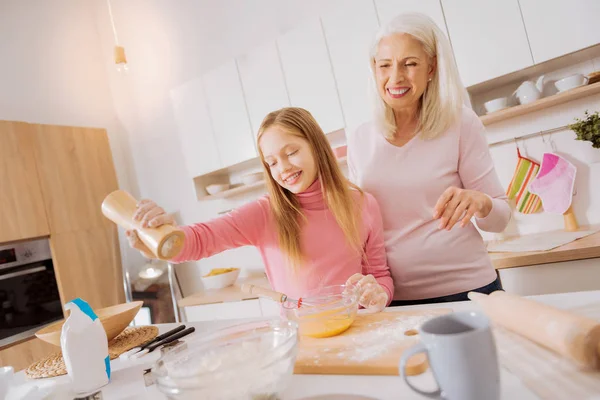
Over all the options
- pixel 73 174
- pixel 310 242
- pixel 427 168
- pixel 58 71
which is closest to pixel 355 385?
pixel 310 242

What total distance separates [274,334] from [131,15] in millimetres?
3598

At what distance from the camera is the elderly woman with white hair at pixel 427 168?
1.26 m

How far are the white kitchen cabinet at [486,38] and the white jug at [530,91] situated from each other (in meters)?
0.13

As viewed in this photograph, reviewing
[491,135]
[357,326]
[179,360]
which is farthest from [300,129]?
[491,135]

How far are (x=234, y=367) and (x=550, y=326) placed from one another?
44 centimetres

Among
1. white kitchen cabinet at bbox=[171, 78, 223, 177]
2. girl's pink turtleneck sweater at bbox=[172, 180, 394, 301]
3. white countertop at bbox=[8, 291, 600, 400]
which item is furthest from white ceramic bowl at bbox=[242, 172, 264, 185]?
white countertop at bbox=[8, 291, 600, 400]

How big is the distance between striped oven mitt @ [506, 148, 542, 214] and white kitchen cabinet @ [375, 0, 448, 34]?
0.78 m

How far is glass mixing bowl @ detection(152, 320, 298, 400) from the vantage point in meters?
0.58

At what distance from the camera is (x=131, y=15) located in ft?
11.7

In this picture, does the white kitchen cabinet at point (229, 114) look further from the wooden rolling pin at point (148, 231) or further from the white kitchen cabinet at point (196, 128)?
the wooden rolling pin at point (148, 231)

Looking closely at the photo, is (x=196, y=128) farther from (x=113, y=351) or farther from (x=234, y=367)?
(x=234, y=367)

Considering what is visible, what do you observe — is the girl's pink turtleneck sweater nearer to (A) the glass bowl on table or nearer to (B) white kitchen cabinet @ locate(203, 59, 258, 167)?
(A) the glass bowl on table

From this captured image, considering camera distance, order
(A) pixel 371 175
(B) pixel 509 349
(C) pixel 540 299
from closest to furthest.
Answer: (B) pixel 509 349
(C) pixel 540 299
(A) pixel 371 175

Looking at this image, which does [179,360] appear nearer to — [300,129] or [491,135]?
[300,129]
